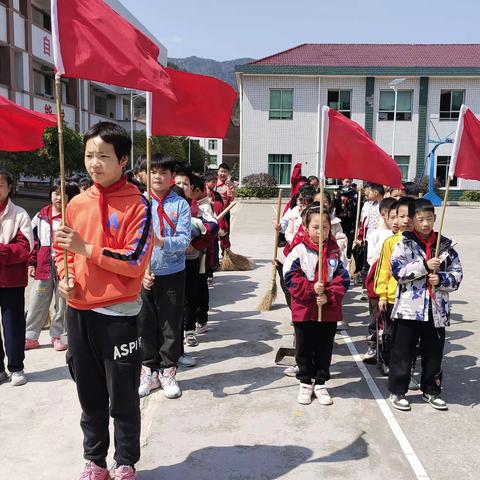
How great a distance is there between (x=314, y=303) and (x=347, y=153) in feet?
4.50

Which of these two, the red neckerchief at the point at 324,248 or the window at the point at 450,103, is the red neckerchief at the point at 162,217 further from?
the window at the point at 450,103

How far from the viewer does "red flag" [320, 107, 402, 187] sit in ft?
14.3

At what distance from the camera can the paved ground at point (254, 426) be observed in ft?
10.4

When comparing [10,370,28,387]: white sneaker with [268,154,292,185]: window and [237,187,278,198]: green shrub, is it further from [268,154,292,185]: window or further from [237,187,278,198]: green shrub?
[268,154,292,185]: window

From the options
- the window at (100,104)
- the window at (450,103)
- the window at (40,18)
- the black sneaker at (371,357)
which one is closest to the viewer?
the black sneaker at (371,357)

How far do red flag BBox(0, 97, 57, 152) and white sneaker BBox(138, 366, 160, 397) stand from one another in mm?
2325

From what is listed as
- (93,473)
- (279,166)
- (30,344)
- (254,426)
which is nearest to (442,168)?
(279,166)

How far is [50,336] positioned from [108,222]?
3.17 metres

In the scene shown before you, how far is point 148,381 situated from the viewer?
4273 millimetres

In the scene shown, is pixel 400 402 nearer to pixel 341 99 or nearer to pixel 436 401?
pixel 436 401

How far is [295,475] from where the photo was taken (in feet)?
10.2

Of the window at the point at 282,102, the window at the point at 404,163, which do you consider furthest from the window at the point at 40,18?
the window at the point at 404,163

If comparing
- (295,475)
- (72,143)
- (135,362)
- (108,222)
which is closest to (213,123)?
(108,222)

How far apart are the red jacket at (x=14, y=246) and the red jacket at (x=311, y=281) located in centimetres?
219
